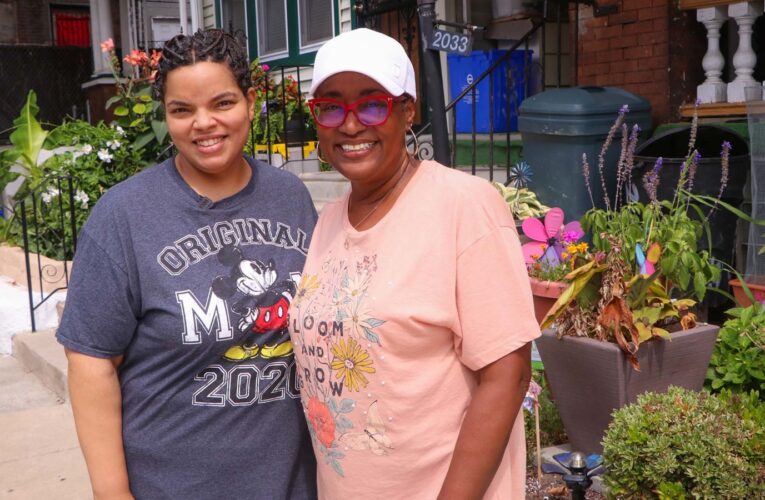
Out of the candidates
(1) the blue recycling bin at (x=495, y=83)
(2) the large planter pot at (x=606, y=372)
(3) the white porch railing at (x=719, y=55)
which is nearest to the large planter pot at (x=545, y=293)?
(2) the large planter pot at (x=606, y=372)

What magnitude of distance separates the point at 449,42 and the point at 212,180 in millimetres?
2423

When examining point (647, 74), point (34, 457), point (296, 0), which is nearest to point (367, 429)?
point (34, 457)

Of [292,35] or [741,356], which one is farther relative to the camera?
[292,35]

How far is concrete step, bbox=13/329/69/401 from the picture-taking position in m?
5.43

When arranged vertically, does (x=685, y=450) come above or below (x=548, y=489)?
above

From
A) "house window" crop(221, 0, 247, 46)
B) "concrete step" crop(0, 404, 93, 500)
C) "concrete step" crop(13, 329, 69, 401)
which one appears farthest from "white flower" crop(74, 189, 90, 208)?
"house window" crop(221, 0, 247, 46)

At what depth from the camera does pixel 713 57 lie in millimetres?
5348

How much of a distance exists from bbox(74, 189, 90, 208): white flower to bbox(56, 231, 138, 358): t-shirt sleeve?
6650 mm

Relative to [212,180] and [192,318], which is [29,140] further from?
[192,318]

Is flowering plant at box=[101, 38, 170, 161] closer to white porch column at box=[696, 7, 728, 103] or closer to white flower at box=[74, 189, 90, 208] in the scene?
white flower at box=[74, 189, 90, 208]

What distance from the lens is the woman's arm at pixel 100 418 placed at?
5.76 ft

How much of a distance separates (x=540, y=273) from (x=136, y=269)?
105 inches

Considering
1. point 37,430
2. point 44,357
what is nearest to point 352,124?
point 37,430

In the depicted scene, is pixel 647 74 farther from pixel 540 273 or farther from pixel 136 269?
pixel 136 269
